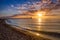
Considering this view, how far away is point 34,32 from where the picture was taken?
1.62m

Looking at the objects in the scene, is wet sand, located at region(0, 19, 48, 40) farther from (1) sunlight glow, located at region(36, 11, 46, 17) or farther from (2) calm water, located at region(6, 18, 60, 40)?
(1) sunlight glow, located at region(36, 11, 46, 17)

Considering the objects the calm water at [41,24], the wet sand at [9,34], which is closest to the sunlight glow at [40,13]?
the calm water at [41,24]

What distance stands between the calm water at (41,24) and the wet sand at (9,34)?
0.07 m

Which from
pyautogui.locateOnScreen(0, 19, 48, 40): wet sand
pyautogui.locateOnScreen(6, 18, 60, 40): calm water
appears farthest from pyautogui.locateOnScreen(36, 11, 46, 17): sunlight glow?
pyautogui.locateOnScreen(0, 19, 48, 40): wet sand

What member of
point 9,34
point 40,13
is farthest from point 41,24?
point 9,34

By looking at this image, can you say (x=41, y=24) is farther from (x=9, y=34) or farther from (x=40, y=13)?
(x=9, y=34)

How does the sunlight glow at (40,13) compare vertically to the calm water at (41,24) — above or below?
above

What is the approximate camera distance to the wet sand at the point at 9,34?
1.60 m

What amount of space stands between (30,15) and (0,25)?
0.33m

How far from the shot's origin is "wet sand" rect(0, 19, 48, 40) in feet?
5.26

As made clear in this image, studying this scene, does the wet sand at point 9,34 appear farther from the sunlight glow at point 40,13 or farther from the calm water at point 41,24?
the sunlight glow at point 40,13

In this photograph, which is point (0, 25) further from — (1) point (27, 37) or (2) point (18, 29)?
(1) point (27, 37)

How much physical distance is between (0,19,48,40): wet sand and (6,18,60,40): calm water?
71mm

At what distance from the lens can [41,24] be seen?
1.61 metres
